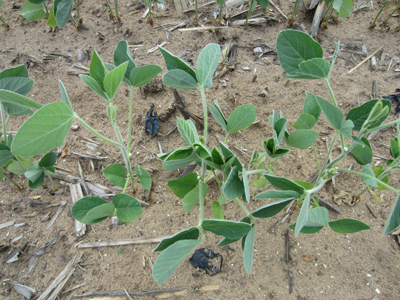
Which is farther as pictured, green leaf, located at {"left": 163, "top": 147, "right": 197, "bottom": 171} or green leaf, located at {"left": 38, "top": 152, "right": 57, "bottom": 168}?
green leaf, located at {"left": 38, "top": 152, "right": 57, "bottom": 168}

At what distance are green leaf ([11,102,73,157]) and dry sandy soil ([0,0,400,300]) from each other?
591mm

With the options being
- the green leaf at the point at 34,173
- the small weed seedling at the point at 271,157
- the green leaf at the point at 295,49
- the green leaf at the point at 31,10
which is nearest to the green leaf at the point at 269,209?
the small weed seedling at the point at 271,157

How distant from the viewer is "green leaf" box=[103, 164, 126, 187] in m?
1.18

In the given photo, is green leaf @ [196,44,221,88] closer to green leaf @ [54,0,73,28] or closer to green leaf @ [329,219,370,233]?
green leaf @ [329,219,370,233]

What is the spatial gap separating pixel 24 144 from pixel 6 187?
0.81 metres

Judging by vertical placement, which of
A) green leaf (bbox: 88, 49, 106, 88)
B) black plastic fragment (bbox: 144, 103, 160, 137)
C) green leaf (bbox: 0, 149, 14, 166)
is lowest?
black plastic fragment (bbox: 144, 103, 160, 137)

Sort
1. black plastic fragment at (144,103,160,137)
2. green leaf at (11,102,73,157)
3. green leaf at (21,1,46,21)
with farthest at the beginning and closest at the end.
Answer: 1. green leaf at (21,1,46,21)
2. black plastic fragment at (144,103,160,137)
3. green leaf at (11,102,73,157)

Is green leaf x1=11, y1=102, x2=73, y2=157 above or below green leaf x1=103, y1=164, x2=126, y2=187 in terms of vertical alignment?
above

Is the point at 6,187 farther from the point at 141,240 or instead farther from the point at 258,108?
the point at 258,108

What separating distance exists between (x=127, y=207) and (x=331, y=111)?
0.74m

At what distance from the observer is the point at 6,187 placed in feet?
4.73

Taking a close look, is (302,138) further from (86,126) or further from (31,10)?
(31,10)

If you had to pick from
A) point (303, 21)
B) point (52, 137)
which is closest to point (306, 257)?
point (52, 137)

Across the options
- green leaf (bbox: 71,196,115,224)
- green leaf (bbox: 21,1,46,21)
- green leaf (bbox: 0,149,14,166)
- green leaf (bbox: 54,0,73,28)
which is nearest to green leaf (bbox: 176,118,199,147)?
green leaf (bbox: 71,196,115,224)
